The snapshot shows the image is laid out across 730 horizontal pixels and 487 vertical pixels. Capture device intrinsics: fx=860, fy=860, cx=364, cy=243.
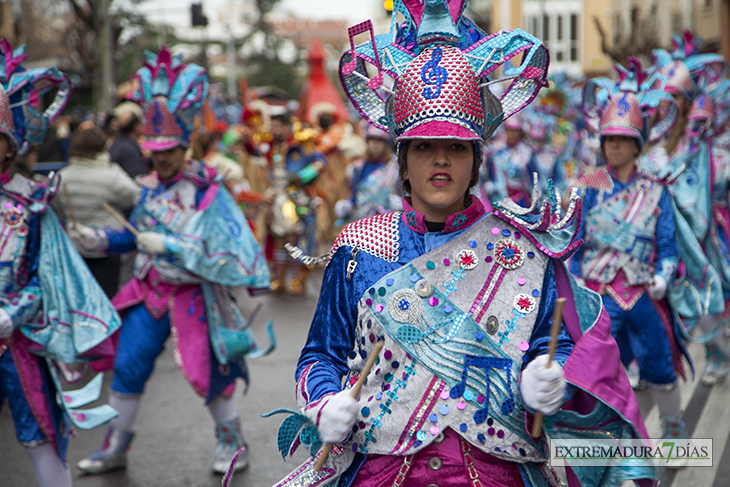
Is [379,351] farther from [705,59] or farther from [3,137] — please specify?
[705,59]

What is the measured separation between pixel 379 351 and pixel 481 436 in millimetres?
348

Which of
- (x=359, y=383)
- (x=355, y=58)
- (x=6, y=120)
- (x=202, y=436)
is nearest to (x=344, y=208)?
(x=202, y=436)

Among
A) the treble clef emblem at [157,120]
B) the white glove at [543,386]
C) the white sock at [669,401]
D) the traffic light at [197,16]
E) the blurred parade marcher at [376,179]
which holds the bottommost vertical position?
the white sock at [669,401]

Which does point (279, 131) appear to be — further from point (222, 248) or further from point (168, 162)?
point (222, 248)

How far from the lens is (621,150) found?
5.14m

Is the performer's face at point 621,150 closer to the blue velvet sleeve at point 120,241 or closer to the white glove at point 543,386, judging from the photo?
the blue velvet sleeve at point 120,241

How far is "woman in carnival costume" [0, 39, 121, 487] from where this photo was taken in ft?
12.9

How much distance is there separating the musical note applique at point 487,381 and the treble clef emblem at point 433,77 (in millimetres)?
715

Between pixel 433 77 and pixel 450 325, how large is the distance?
675 millimetres

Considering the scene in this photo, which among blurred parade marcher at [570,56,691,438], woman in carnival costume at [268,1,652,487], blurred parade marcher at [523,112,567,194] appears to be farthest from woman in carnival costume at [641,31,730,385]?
blurred parade marcher at [523,112,567,194]

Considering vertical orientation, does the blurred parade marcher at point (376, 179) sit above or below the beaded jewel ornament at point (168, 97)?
below

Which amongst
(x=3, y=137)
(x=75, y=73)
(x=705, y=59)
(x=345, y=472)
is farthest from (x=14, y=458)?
(x=75, y=73)

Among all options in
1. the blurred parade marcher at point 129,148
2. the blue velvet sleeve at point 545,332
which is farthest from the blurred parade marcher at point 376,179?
the blue velvet sleeve at point 545,332

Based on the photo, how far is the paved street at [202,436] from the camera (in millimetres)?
4953
